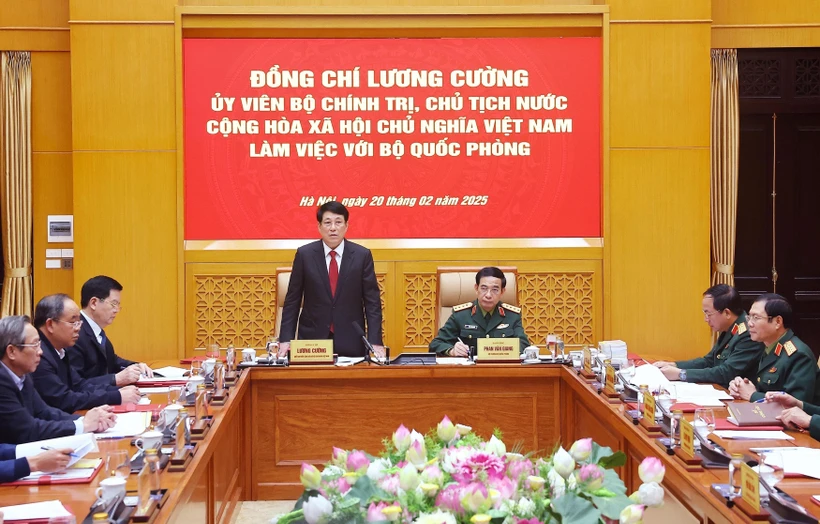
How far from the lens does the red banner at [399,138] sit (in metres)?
6.12

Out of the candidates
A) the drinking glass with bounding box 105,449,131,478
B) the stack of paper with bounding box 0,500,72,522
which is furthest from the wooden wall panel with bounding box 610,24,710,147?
the stack of paper with bounding box 0,500,72,522

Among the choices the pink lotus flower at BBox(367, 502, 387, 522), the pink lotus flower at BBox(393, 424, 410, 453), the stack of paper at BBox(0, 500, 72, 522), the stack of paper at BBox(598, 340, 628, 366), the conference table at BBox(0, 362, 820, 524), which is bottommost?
the conference table at BBox(0, 362, 820, 524)

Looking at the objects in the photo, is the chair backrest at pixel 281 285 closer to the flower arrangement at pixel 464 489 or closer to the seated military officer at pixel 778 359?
the seated military officer at pixel 778 359

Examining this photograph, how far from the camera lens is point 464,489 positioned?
1.34 metres

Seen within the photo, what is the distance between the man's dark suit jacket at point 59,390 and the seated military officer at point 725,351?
2287 millimetres

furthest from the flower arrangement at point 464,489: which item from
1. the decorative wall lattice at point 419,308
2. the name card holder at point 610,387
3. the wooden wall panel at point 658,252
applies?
the wooden wall panel at point 658,252

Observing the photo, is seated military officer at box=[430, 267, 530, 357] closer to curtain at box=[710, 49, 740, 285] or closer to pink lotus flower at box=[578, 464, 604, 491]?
curtain at box=[710, 49, 740, 285]

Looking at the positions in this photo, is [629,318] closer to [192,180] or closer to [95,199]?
[192,180]

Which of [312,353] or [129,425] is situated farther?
[312,353]

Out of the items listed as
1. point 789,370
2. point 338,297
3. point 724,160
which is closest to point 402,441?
point 789,370

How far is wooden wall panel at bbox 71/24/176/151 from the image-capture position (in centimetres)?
596

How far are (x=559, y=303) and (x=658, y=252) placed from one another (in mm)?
739

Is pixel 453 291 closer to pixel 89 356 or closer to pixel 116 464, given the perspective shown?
pixel 89 356

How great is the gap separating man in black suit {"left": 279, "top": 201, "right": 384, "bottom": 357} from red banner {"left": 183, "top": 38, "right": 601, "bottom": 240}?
140cm
